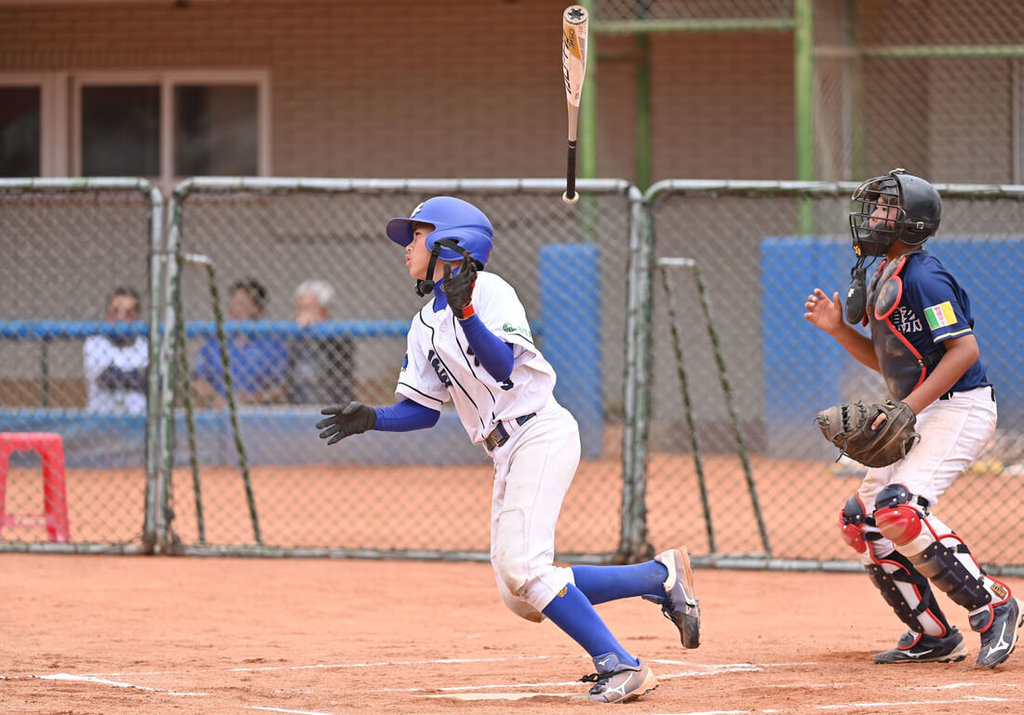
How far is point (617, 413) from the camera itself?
1221 centimetres

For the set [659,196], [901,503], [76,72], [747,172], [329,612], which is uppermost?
[76,72]

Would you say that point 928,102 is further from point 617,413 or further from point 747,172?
point 617,413

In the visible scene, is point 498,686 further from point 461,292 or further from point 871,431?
point 871,431

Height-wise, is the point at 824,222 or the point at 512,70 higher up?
the point at 512,70

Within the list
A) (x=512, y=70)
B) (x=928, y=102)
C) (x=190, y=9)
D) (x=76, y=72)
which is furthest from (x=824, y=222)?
(x=76, y=72)

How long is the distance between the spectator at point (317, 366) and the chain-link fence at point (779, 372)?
2.71 m

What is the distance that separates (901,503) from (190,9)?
38.1 ft

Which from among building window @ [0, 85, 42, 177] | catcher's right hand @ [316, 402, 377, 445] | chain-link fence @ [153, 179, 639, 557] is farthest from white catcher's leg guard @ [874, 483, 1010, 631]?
building window @ [0, 85, 42, 177]

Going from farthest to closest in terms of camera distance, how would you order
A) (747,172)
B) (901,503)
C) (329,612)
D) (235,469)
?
(747,172)
(235,469)
(329,612)
(901,503)

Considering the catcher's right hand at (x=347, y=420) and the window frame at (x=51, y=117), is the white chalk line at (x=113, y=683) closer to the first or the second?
the catcher's right hand at (x=347, y=420)

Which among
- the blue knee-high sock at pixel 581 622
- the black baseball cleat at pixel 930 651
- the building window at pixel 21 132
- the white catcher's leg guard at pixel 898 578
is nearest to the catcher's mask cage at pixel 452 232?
the blue knee-high sock at pixel 581 622

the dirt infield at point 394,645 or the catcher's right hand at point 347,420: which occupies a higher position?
the catcher's right hand at point 347,420

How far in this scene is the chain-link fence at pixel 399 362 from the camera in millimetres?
8031

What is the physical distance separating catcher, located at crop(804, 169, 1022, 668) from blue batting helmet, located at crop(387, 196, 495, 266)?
4.25 ft
